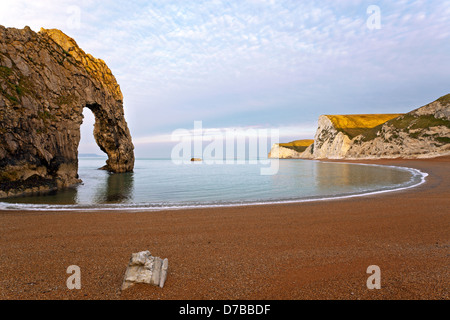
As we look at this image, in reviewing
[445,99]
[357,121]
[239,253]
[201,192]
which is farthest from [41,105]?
[357,121]

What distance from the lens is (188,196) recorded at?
1861 centimetres

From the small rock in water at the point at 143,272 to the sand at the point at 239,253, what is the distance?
0.16m

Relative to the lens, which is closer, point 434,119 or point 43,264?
point 43,264

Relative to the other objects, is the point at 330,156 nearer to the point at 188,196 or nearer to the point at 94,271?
the point at 188,196

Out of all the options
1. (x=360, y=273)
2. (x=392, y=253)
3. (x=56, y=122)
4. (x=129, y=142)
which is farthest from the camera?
(x=129, y=142)

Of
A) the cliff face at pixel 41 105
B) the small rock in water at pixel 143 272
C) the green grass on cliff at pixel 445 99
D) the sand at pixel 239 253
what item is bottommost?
the sand at pixel 239 253

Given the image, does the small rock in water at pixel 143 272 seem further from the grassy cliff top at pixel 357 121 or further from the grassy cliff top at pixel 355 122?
the grassy cliff top at pixel 357 121

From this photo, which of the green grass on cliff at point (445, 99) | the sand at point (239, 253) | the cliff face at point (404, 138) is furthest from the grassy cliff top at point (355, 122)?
the sand at point (239, 253)

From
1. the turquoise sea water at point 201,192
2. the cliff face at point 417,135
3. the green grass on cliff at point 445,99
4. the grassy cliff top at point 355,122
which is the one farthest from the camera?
the grassy cliff top at point 355,122

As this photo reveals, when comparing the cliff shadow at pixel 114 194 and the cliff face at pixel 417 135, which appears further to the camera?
the cliff face at pixel 417 135

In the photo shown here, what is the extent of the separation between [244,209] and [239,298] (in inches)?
339

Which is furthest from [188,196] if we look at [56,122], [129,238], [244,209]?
[56,122]

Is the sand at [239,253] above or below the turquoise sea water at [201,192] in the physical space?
above

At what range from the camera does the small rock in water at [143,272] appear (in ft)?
13.7
